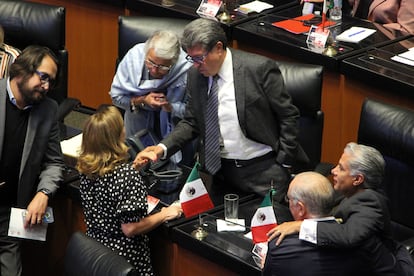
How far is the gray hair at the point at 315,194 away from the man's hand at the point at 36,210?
4.13ft

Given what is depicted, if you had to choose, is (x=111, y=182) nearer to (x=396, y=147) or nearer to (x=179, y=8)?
(x=396, y=147)

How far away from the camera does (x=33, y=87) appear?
417 cm

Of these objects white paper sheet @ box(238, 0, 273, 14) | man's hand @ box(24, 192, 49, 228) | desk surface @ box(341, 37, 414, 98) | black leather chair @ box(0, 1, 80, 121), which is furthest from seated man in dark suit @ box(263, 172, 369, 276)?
white paper sheet @ box(238, 0, 273, 14)

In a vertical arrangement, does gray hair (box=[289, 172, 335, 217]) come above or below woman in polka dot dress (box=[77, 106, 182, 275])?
above

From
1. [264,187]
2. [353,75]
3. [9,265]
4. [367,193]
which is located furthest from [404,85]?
[9,265]

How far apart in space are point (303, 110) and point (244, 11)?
1.53 m

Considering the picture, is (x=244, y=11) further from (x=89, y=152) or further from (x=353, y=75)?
(x=89, y=152)

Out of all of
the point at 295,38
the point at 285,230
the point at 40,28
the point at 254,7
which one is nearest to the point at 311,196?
the point at 285,230

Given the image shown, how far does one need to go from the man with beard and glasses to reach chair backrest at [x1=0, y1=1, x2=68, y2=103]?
99cm

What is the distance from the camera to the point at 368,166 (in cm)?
362

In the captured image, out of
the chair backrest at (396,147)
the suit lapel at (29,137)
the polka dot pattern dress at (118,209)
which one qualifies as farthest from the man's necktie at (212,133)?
the suit lapel at (29,137)

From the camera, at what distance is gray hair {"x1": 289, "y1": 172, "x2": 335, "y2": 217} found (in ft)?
11.1

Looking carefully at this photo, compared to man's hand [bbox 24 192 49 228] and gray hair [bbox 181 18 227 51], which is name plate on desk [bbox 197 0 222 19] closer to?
gray hair [bbox 181 18 227 51]

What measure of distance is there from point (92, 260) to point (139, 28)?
1.84 metres
